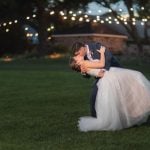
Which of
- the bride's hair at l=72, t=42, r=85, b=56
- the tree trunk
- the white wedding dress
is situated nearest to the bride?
the white wedding dress

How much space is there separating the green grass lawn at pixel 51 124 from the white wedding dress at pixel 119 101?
0.17 meters

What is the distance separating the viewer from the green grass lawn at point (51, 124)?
8172mm

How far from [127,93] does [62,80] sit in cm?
1081

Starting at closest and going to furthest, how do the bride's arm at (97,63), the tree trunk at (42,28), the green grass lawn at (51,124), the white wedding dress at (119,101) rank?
the green grass lawn at (51,124)
the white wedding dress at (119,101)
the bride's arm at (97,63)
the tree trunk at (42,28)

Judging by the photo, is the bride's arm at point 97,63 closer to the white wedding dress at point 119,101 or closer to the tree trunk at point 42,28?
the white wedding dress at point 119,101

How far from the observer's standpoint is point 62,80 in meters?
20.4

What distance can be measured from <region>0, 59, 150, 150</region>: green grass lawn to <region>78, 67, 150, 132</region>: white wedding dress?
0.55ft

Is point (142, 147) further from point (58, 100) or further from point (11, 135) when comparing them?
point (58, 100)

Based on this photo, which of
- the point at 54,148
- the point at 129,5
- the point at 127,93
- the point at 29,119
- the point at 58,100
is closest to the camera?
the point at 54,148

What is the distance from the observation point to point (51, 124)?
10109 mm

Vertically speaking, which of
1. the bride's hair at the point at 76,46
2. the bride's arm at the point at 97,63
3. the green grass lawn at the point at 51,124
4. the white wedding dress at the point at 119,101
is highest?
the bride's hair at the point at 76,46

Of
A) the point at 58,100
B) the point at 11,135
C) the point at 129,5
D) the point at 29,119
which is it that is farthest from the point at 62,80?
the point at 129,5

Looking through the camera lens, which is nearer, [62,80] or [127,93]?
[127,93]

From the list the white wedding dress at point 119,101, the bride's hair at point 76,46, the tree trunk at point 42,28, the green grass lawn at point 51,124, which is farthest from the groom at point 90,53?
the tree trunk at point 42,28
